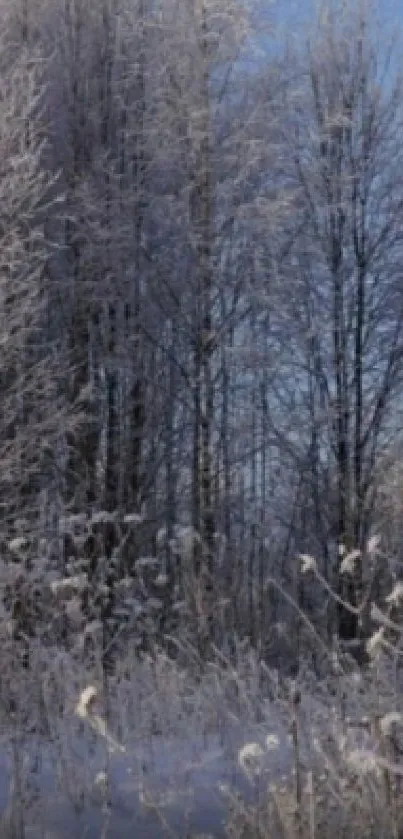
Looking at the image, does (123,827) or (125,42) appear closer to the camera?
(123,827)

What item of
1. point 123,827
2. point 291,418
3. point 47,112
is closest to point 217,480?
point 291,418

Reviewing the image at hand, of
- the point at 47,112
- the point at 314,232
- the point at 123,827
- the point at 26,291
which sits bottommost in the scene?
the point at 123,827

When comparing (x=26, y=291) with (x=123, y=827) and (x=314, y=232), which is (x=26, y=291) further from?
(x=123, y=827)

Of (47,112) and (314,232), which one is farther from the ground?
(47,112)

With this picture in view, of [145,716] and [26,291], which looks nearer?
[145,716]

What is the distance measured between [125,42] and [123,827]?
1573 cm

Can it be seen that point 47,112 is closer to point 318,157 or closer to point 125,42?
point 125,42

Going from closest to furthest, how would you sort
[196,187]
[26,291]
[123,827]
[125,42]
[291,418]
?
[123,827] → [26,291] → [196,187] → [125,42] → [291,418]

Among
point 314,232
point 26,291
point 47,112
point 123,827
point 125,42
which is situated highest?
point 125,42

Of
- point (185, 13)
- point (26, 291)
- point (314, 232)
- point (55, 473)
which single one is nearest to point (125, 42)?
point (185, 13)

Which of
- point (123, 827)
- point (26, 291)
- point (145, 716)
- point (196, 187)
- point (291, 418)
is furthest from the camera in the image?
point (291, 418)

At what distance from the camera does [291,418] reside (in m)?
19.9

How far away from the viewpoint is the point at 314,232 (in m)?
19.2

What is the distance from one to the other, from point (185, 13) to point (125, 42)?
1191mm
